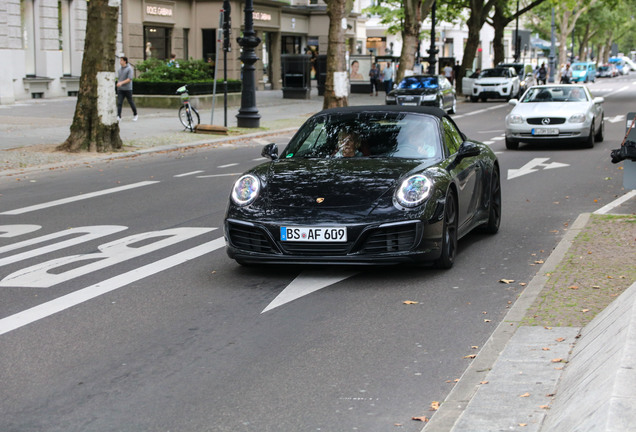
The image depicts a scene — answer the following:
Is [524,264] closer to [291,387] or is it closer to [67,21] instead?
[291,387]

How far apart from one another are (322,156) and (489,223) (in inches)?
87.4

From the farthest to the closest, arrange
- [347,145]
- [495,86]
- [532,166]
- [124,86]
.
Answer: [495,86] < [124,86] < [532,166] < [347,145]

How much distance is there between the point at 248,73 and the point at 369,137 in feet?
61.8

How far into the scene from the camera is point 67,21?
3962 centimetres

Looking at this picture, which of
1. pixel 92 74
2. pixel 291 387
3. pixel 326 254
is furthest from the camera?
pixel 92 74

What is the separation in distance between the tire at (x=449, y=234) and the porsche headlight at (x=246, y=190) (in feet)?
5.14

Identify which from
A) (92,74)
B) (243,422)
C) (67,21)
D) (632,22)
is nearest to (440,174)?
(243,422)

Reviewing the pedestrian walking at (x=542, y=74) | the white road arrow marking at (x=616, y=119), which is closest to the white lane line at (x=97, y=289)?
the white road arrow marking at (x=616, y=119)

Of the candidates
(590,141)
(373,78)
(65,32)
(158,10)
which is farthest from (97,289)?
(373,78)

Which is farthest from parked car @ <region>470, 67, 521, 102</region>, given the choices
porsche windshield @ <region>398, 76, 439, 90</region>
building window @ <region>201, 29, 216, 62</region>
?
building window @ <region>201, 29, 216, 62</region>

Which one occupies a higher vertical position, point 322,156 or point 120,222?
point 322,156

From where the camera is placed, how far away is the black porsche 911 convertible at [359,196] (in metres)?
7.84

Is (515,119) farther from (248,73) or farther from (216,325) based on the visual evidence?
(216,325)

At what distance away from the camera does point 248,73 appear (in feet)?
90.4
